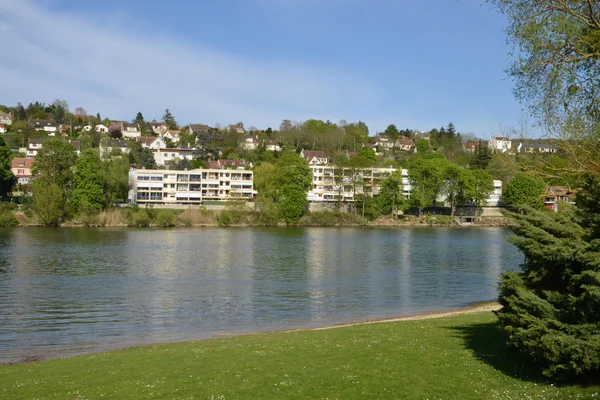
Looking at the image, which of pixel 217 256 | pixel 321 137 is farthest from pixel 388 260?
pixel 321 137

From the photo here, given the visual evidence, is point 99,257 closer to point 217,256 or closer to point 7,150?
point 217,256

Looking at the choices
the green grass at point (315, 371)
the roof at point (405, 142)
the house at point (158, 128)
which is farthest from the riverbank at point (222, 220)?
the house at point (158, 128)

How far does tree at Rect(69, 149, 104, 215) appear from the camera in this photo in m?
85.9

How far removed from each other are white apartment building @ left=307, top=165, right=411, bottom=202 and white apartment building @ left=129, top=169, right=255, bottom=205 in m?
15.6

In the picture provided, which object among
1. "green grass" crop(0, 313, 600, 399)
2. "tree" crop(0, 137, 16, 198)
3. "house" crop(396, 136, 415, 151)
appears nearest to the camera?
"green grass" crop(0, 313, 600, 399)

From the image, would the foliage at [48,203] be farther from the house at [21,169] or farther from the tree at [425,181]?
the tree at [425,181]

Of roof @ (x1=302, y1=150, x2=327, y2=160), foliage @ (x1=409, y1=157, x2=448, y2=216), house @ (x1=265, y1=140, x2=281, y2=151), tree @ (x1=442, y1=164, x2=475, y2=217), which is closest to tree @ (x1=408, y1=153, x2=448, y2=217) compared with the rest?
foliage @ (x1=409, y1=157, x2=448, y2=216)

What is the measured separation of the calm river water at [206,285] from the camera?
24734mm

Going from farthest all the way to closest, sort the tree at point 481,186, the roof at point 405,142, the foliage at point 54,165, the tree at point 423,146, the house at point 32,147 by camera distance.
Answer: the roof at point 405,142 < the tree at point 423,146 < the house at point 32,147 < the tree at point 481,186 < the foliage at point 54,165

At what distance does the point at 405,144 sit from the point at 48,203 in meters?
135

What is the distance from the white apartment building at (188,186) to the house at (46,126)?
181ft

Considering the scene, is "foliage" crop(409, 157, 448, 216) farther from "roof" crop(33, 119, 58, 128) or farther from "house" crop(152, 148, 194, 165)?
"roof" crop(33, 119, 58, 128)

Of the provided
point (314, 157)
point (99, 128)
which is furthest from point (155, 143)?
point (314, 157)

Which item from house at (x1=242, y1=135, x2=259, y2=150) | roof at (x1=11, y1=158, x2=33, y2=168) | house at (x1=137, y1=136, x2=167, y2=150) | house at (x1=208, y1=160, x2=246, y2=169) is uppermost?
house at (x1=242, y1=135, x2=259, y2=150)
